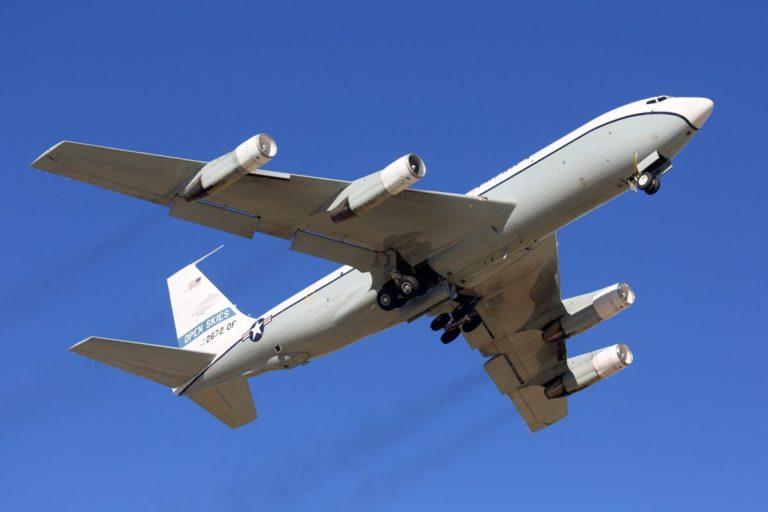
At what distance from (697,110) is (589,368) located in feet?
45.1

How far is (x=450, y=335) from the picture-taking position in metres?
44.0

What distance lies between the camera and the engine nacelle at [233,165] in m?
34.7

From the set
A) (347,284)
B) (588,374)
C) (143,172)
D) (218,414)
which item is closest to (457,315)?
(347,284)

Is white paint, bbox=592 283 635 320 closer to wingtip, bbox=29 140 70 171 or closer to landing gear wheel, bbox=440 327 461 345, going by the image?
landing gear wheel, bbox=440 327 461 345

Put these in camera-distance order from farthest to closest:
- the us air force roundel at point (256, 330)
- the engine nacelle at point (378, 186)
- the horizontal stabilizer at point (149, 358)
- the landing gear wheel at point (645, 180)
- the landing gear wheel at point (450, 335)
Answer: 1. the landing gear wheel at point (450, 335)
2. the us air force roundel at point (256, 330)
3. the horizontal stabilizer at point (149, 358)
4. the landing gear wheel at point (645, 180)
5. the engine nacelle at point (378, 186)

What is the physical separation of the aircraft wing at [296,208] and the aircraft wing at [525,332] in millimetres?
5104

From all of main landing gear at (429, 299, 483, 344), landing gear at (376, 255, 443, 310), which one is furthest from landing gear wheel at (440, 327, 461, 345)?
landing gear at (376, 255, 443, 310)

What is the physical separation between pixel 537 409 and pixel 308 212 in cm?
1613

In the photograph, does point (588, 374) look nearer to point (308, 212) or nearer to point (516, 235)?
point (516, 235)

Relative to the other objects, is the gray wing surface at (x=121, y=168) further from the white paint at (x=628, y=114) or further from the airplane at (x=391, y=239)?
the white paint at (x=628, y=114)

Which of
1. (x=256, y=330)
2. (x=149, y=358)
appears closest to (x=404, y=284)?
(x=256, y=330)

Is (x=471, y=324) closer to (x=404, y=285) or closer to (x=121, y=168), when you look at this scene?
(x=404, y=285)

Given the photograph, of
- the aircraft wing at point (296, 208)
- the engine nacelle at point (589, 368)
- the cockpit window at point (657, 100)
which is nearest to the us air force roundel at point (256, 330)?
the aircraft wing at point (296, 208)

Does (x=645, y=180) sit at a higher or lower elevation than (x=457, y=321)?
lower
